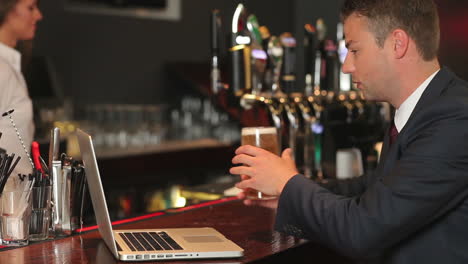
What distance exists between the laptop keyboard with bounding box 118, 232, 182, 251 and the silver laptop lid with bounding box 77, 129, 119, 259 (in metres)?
0.06

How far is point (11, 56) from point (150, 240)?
5.44 feet

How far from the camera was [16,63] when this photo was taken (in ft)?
10.4

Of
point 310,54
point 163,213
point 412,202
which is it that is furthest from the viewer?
point 310,54

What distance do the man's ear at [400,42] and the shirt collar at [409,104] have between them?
104 mm

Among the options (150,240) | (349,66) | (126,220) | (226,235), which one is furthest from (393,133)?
(126,220)

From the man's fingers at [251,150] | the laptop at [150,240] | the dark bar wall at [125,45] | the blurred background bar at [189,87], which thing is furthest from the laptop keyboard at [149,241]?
the dark bar wall at [125,45]

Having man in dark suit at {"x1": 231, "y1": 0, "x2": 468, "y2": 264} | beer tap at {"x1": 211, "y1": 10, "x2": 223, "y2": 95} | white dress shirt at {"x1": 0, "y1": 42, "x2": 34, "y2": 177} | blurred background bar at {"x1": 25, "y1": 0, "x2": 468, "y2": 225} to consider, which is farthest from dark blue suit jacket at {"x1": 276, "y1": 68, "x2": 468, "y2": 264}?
white dress shirt at {"x1": 0, "y1": 42, "x2": 34, "y2": 177}

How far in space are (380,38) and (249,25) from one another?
116cm

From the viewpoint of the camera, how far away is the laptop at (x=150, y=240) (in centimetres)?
167

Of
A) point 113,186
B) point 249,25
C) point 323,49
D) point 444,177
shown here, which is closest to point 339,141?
point 323,49

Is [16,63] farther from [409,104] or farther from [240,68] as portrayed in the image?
[409,104]

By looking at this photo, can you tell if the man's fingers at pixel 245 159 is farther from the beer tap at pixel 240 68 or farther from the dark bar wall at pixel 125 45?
the dark bar wall at pixel 125 45

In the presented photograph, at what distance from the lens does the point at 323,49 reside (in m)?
3.48

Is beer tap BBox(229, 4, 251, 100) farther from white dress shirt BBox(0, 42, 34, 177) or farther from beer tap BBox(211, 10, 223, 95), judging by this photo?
white dress shirt BBox(0, 42, 34, 177)
